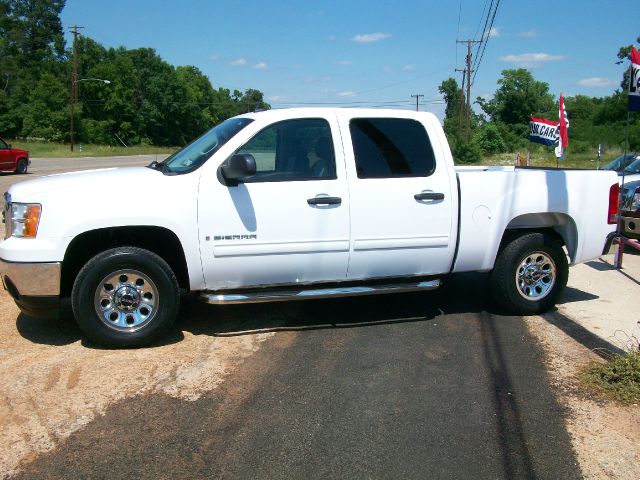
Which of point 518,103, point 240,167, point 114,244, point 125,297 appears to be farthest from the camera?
point 518,103

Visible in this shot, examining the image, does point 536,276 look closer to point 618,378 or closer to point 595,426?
point 618,378

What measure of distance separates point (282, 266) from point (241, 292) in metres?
0.47

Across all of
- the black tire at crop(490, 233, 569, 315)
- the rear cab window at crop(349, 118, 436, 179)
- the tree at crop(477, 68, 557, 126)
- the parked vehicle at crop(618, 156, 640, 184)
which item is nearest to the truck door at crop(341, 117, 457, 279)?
the rear cab window at crop(349, 118, 436, 179)

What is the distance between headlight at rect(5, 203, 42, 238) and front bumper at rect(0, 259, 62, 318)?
0.80 ft

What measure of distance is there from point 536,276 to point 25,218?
4.69m

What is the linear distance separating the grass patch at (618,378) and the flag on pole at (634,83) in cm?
207

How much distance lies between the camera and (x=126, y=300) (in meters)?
5.00

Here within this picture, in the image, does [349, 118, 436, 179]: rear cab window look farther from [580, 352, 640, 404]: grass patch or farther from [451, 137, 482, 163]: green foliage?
[451, 137, 482, 163]: green foliage

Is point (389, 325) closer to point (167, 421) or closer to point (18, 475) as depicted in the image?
point (167, 421)

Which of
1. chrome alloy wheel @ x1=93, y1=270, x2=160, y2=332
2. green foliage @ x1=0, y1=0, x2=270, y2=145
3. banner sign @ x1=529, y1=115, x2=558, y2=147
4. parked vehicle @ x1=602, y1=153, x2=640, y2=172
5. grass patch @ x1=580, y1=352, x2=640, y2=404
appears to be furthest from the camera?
green foliage @ x1=0, y1=0, x2=270, y2=145

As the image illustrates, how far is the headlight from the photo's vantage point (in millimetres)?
4730

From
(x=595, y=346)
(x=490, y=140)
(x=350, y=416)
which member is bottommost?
(x=350, y=416)

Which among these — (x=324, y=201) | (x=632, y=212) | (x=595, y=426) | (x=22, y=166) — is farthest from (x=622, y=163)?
(x=22, y=166)

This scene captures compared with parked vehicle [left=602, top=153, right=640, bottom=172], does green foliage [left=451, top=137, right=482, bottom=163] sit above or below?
above
